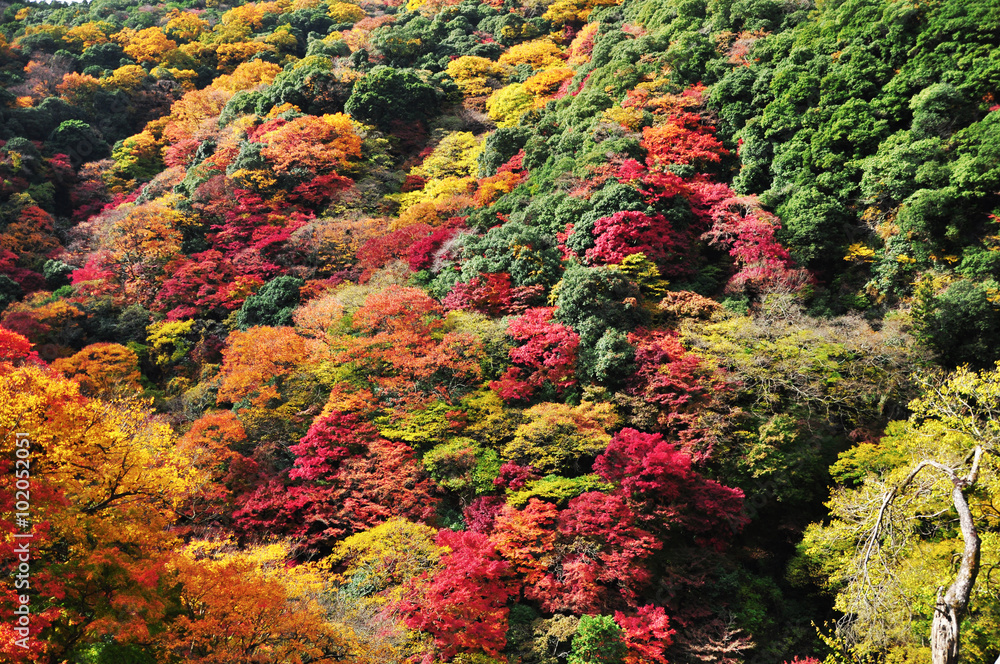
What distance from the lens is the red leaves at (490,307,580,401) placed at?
19.4 meters

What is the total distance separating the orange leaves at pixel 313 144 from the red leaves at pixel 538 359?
2126 centimetres

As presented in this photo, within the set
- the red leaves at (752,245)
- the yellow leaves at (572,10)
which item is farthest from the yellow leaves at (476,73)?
the red leaves at (752,245)

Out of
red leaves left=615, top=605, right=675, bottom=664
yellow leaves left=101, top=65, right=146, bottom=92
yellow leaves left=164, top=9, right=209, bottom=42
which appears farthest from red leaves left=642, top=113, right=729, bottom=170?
yellow leaves left=164, top=9, right=209, bottom=42

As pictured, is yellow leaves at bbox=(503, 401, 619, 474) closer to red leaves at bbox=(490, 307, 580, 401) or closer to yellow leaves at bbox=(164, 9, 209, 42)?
red leaves at bbox=(490, 307, 580, 401)

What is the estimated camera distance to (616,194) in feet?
77.2

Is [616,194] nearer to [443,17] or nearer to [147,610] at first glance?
[147,610]

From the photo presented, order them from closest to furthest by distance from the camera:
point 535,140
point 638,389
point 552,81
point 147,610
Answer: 1. point 147,610
2. point 638,389
3. point 535,140
4. point 552,81

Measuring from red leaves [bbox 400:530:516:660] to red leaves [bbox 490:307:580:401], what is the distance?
628 centimetres

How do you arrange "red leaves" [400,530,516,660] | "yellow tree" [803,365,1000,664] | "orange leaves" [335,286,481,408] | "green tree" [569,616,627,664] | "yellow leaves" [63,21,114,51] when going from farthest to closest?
1. "yellow leaves" [63,21,114,51]
2. "orange leaves" [335,286,481,408]
3. "green tree" [569,616,627,664]
4. "red leaves" [400,530,516,660]
5. "yellow tree" [803,365,1000,664]

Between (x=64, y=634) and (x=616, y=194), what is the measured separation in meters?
21.8

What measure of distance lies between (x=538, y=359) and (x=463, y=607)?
906cm

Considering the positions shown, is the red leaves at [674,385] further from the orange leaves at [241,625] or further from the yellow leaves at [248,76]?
the yellow leaves at [248,76]

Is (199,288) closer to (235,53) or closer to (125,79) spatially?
(125,79)

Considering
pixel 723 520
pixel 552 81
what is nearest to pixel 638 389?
pixel 723 520
